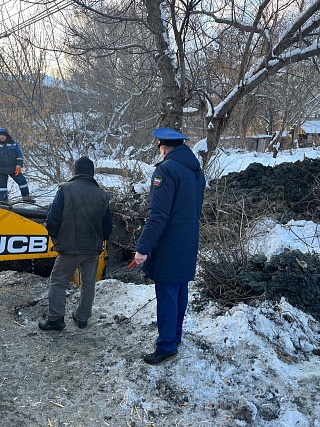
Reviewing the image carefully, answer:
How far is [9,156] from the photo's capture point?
9484mm

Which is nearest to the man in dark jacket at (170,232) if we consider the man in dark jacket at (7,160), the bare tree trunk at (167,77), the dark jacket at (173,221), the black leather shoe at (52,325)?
the dark jacket at (173,221)

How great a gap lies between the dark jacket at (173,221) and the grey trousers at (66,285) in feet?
3.13

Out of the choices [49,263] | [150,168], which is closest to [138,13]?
[150,168]

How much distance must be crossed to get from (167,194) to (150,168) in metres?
4.78

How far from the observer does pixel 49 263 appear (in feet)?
A: 16.7

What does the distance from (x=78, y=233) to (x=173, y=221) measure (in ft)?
3.53

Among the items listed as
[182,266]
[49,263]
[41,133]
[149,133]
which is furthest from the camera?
[149,133]

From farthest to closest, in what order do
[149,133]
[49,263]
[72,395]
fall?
1. [149,133]
2. [49,263]
3. [72,395]

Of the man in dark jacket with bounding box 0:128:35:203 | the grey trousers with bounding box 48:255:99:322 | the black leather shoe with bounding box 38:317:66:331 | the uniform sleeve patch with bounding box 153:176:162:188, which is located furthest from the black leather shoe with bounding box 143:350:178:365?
the man in dark jacket with bounding box 0:128:35:203

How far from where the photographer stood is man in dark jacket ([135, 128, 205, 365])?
3266mm

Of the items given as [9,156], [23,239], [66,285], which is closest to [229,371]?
[66,285]

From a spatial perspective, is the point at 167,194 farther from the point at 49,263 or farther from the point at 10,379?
the point at 49,263

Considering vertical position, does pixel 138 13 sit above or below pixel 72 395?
above

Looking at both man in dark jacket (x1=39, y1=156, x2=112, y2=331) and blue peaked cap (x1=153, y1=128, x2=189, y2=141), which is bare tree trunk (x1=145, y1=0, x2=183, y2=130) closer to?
man in dark jacket (x1=39, y1=156, x2=112, y2=331)
